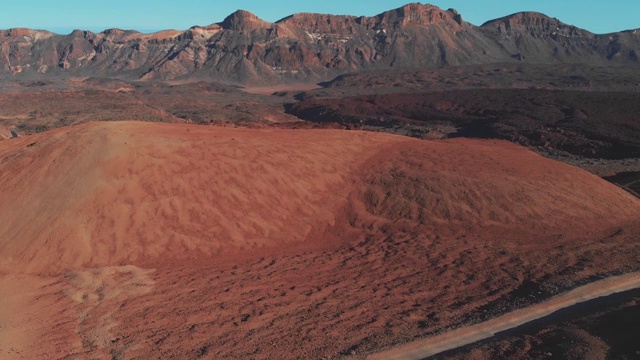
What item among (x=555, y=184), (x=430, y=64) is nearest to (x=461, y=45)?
(x=430, y=64)

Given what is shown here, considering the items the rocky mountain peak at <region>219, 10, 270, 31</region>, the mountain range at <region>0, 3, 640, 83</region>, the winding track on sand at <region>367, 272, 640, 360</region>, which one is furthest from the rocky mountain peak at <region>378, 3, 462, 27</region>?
the winding track on sand at <region>367, 272, 640, 360</region>

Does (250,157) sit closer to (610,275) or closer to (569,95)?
(610,275)

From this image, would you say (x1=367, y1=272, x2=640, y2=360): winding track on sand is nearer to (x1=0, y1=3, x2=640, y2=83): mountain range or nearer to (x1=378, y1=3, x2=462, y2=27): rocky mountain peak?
(x1=0, y1=3, x2=640, y2=83): mountain range

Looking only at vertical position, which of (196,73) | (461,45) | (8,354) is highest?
(461,45)

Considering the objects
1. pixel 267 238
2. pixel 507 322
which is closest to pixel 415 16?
pixel 267 238

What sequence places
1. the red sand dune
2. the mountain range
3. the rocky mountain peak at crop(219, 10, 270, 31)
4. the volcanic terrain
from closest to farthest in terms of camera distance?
the volcanic terrain, the red sand dune, the mountain range, the rocky mountain peak at crop(219, 10, 270, 31)

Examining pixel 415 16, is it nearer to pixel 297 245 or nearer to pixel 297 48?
pixel 297 48
